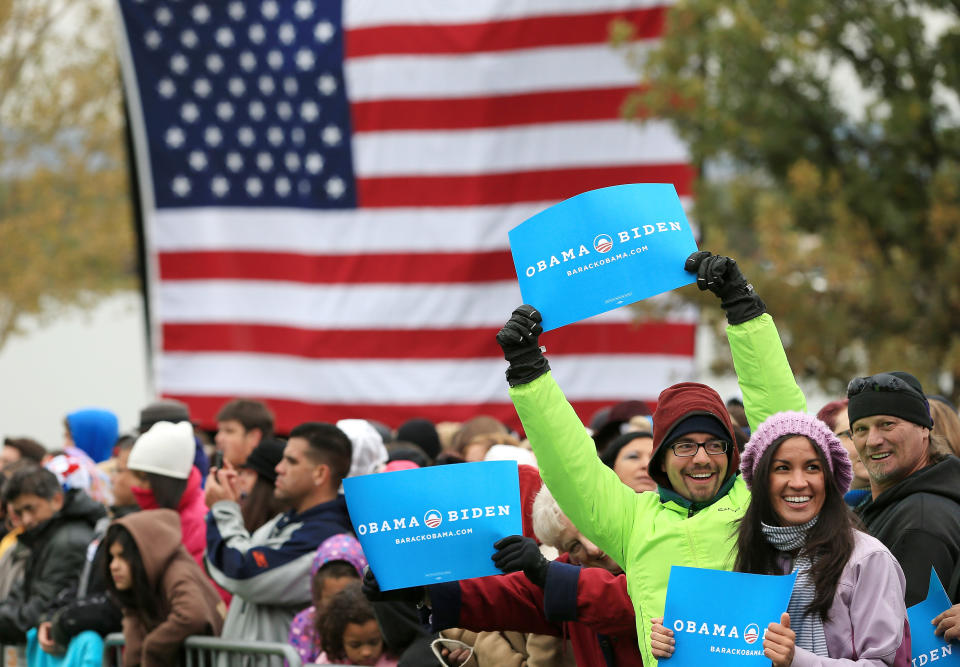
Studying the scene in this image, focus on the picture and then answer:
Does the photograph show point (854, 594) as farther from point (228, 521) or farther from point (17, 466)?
point (17, 466)

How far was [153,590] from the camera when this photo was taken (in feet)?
21.0

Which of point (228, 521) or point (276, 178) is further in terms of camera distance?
point (276, 178)

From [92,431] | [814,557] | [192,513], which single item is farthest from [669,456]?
[92,431]

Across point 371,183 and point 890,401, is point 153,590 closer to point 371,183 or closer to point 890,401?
point 890,401

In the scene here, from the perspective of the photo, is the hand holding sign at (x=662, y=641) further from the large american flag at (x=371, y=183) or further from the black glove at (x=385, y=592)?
the large american flag at (x=371, y=183)

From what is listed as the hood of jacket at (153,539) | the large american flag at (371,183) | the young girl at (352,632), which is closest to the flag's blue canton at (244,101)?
the large american flag at (371,183)

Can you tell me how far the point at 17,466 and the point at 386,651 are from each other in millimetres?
3703

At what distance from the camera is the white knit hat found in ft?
22.1

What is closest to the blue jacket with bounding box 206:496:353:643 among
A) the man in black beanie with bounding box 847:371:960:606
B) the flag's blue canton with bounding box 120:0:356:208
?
the man in black beanie with bounding box 847:371:960:606

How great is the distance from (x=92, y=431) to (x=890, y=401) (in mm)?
6597

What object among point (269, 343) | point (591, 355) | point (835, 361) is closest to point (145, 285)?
point (269, 343)

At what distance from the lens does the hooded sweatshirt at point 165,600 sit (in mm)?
6281

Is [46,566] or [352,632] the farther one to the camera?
[46,566]

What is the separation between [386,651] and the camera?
5605 millimetres
